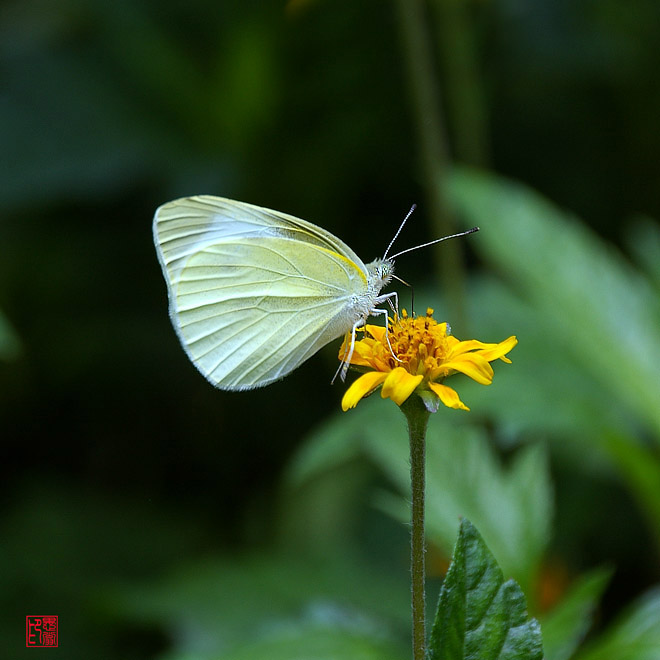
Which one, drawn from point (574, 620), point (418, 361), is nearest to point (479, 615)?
point (418, 361)

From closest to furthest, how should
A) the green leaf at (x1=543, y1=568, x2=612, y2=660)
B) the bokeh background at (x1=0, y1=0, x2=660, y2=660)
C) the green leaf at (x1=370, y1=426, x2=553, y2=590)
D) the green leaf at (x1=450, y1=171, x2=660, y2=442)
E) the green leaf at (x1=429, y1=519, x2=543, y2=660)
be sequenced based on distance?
the green leaf at (x1=429, y1=519, x2=543, y2=660) → the green leaf at (x1=543, y1=568, x2=612, y2=660) → the green leaf at (x1=370, y1=426, x2=553, y2=590) → the green leaf at (x1=450, y1=171, x2=660, y2=442) → the bokeh background at (x1=0, y1=0, x2=660, y2=660)

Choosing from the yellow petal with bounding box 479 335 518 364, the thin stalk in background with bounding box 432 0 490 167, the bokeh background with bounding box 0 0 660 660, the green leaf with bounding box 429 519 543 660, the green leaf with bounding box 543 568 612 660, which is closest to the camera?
the green leaf with bounding box 429 519 543 660

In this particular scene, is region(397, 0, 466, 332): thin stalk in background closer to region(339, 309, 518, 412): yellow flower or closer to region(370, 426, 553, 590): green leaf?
region(370, 426, 553, 590): green leaf

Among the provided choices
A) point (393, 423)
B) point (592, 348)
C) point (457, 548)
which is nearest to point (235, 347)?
point (393, 423)

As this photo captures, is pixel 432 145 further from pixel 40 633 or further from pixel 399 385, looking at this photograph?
pixel 40 633

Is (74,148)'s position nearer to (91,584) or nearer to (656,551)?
(91,584)

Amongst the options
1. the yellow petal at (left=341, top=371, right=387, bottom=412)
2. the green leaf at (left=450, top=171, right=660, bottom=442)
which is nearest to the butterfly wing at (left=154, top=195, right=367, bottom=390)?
the yellow petal at (left=341, top=371, right=387, bottom=412)

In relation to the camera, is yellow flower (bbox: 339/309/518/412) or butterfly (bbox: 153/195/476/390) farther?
butterfly (bbox: 153/195/476/390)

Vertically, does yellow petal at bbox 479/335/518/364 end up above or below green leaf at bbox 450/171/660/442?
below
